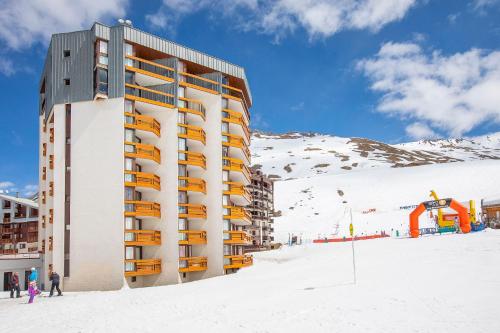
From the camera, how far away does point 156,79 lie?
4988cm

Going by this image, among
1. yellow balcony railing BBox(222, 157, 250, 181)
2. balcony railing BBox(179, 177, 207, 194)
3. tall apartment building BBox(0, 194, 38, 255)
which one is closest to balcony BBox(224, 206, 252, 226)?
balcony railing BBox(179, 177, 207, 194)

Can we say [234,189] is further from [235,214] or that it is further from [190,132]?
[190,132]

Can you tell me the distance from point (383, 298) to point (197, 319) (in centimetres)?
962

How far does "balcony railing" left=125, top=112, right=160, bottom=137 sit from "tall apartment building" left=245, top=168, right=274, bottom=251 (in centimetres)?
5215

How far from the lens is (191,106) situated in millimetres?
53656

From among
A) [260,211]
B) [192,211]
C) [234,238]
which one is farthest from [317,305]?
[260,211]

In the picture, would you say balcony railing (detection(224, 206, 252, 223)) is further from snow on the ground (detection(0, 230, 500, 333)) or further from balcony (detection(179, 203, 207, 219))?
snow on the ground (detection(0, 230, 500, 333))

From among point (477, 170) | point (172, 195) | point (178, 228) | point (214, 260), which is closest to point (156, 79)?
point (172, 195)

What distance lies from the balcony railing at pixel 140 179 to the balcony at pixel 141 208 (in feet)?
5.35

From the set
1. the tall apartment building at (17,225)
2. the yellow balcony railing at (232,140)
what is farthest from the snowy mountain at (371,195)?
the tall apartment building at (17,225)

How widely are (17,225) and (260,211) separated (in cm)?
4706

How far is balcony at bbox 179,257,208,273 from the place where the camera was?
161 feet

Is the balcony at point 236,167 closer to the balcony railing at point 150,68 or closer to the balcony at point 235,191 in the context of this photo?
the balcony at point 235,191

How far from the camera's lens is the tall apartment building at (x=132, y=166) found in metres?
44.7
